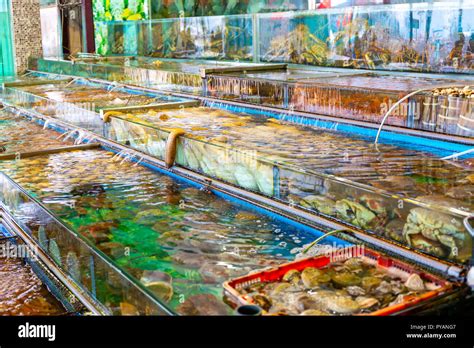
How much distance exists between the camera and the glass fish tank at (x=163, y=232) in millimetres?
2131

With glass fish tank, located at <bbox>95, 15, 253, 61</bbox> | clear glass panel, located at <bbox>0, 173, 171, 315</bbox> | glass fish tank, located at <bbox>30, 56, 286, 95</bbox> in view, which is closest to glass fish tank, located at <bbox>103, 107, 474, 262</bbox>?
clear glass panel, located at <bbox>0, 173, 171, 315</bbox>

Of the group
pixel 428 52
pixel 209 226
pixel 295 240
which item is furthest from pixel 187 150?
pixel 428 52

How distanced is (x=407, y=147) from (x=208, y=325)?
248 centimetres

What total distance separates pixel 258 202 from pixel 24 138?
3.02 meters

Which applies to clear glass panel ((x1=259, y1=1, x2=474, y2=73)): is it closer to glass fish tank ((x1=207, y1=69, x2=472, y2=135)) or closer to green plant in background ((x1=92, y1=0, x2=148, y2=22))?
glass fish tank ((x1=207, y1=69, x2=472, y2=135))

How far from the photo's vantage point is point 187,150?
12.7 feet

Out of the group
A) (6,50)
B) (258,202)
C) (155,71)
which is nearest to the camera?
(258,202)

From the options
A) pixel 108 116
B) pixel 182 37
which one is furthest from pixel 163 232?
pixel 182 37

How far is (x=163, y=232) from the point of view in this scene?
2740 millimetres

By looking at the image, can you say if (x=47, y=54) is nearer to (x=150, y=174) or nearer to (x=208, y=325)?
(x=150, y=174)

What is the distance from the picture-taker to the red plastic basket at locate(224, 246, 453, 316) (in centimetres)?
184

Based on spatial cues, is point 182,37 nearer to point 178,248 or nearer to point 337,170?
point 337,170

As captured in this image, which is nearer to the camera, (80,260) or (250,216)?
(80,260)

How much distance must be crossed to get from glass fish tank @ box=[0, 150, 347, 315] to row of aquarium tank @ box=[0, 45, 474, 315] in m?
0.01
